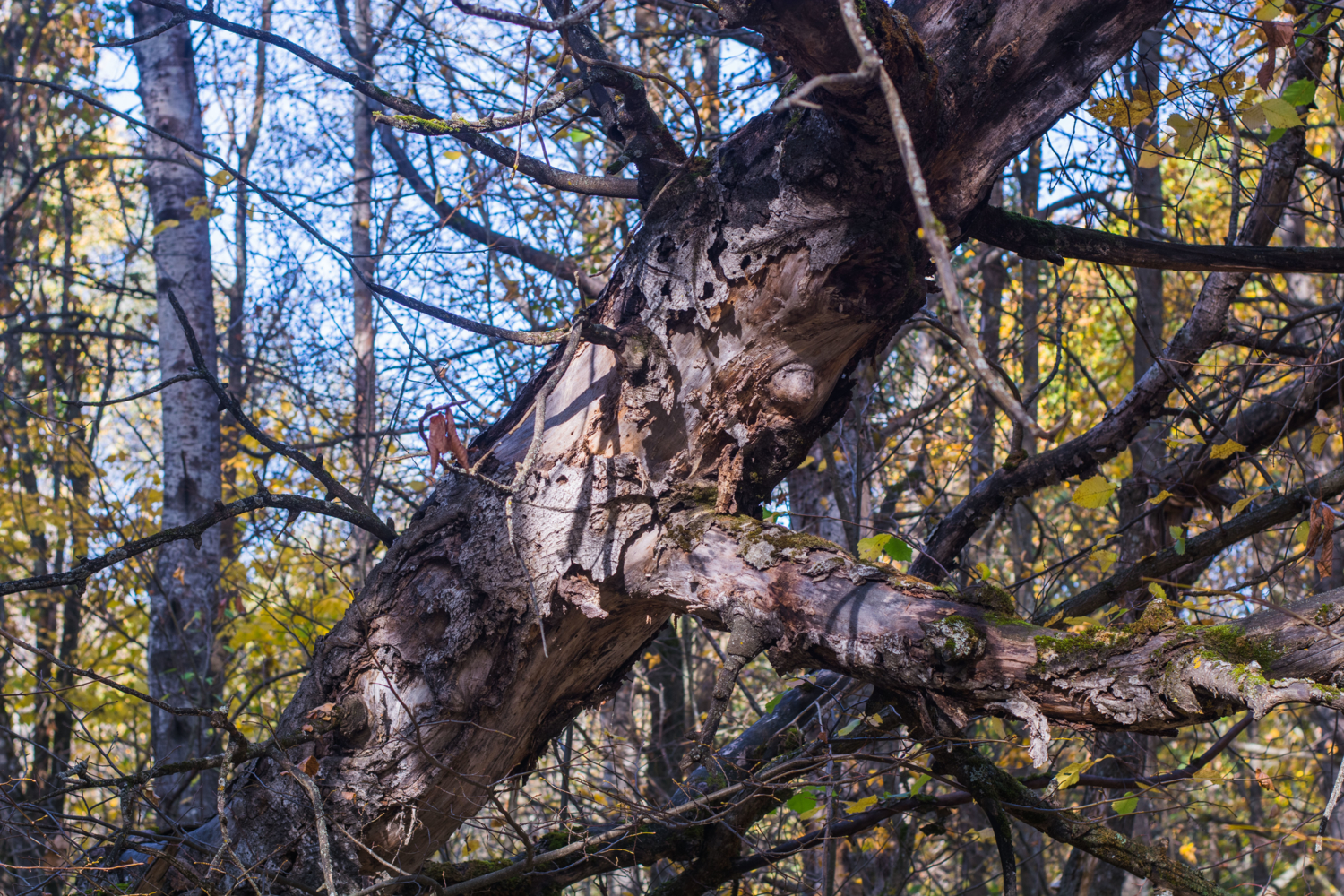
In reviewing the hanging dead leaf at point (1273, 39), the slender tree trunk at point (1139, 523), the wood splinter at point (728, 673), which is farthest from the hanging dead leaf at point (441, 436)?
the hanging dead leaf at point (1273, 39)

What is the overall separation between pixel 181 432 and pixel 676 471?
134 inches

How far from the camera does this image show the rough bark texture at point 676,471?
1.72 metres

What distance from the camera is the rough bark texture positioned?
67.9 inches

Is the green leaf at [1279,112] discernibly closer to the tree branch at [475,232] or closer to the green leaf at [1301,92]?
the green leaf at [1301,92]

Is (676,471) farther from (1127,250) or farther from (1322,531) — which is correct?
(1322,531)

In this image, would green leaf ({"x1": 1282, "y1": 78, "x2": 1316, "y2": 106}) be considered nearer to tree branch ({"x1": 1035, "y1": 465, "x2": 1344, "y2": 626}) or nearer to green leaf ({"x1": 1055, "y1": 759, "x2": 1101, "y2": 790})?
tree branch ({"x1": 1035, "y1": 465, "x2": 1344, "y2": 626})

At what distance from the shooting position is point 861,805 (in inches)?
97.7

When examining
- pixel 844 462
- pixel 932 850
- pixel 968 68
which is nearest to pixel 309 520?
pixel 844 462

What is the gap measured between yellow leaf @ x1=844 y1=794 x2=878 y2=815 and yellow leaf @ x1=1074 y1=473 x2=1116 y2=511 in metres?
1.05

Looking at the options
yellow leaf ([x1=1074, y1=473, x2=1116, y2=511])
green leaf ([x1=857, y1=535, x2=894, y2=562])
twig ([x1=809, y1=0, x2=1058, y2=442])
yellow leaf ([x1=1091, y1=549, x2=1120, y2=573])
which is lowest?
twig ([x1=809, y1=0, x2=1058, y2=442])

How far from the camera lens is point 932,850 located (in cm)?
939

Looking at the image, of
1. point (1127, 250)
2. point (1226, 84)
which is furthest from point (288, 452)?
point (1226, 84)

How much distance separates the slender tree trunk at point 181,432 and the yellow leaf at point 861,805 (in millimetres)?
2975

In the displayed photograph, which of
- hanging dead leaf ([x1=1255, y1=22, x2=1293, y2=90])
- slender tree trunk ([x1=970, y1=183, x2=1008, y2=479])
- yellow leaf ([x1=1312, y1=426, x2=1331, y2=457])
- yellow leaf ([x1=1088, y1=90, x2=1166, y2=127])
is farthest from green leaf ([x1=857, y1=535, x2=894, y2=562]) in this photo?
slender tree trunk ([x1=970, y1=183, x2=1008, y2=479])
